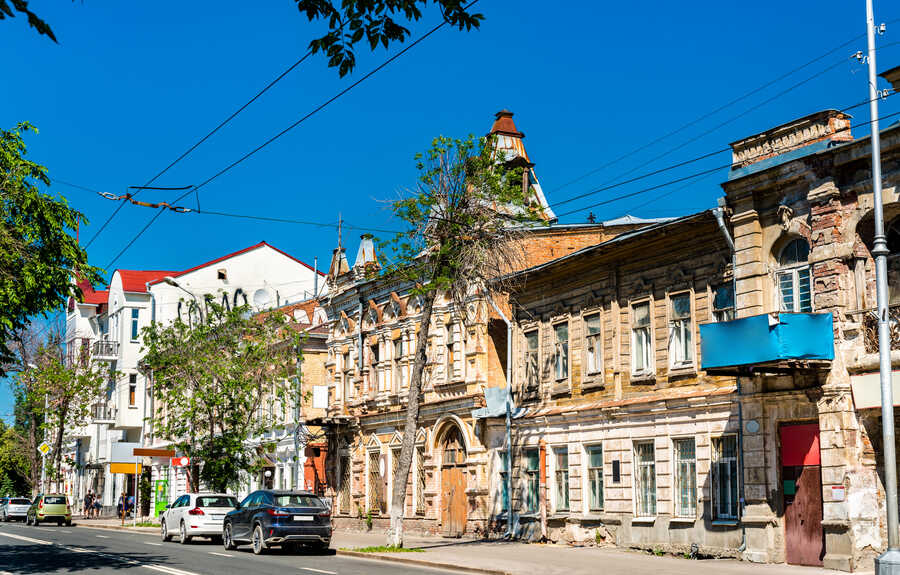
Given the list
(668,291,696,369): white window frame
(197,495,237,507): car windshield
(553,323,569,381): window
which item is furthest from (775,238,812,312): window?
(197,495,237,507): car windshield

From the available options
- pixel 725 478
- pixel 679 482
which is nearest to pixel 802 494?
pixel 725 478

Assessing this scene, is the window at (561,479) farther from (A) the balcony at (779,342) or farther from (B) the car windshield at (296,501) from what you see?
(A) the balcony at (779,342)

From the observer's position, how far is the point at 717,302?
24.0 metres

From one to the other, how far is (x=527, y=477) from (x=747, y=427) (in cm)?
987

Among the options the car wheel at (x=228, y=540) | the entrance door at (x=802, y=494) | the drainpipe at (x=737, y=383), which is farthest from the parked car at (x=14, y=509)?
the entrance door at (x=802, y=494)

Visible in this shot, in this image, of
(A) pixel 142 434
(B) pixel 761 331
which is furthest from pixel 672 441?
(A) pixel 142 434

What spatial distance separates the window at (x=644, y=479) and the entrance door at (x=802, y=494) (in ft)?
15.1

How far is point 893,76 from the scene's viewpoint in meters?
19.8

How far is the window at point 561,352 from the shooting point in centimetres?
2958

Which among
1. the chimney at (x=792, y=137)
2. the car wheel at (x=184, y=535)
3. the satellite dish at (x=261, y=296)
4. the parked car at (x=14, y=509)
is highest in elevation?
the satellite dish at (x=261, y=296)

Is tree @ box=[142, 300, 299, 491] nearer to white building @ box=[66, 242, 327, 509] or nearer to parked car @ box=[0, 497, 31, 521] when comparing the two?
white building @ box=[66, 242, 327, 509]

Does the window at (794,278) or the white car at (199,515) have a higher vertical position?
the window at (794,278)

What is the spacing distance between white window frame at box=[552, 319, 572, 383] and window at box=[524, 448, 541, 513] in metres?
2.37

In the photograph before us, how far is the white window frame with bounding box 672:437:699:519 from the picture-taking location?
2433 cm
